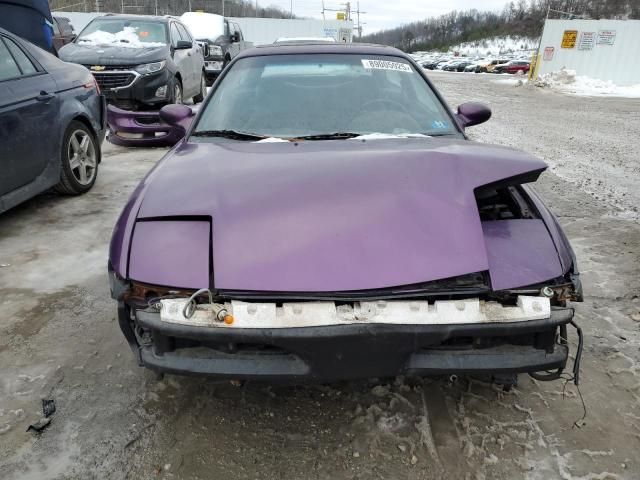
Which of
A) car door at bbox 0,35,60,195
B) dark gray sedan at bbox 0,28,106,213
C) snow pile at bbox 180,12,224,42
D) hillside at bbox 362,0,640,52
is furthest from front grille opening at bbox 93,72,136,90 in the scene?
hillside at bbox 362,0,640,52

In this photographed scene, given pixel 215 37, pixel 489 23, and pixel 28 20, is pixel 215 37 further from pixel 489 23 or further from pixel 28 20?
pixel 489 23

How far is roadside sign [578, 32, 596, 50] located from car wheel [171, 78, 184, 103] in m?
18.8

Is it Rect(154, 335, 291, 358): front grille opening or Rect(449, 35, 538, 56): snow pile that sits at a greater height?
Rect(154, 335, 291, 358): front grille opening

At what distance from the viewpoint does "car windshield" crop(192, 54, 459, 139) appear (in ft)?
9.25

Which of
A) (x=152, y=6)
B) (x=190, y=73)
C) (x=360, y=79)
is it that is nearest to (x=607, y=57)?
(x=190, y=73)

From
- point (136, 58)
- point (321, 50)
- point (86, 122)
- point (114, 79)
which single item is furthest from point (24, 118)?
point (136, 58)

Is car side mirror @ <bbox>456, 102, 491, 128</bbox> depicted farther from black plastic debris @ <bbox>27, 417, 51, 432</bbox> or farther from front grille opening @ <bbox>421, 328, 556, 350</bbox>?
black plastic debris @ <bbox>27, 417, 51, 432</bbox>

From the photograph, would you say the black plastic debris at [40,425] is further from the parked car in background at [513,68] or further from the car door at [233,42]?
the parked car in background at [513,68]

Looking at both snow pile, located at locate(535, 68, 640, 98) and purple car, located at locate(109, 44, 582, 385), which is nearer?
purple car, located at locate(109, 44, 582, 385)

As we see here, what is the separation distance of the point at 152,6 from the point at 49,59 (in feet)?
151

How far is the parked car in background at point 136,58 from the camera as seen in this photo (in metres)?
7.46

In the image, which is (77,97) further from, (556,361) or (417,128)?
(556,361)

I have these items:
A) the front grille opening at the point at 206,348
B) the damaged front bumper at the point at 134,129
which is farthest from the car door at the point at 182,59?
the front grille opening at the point at 206,348

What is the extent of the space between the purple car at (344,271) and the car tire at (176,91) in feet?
20.9
